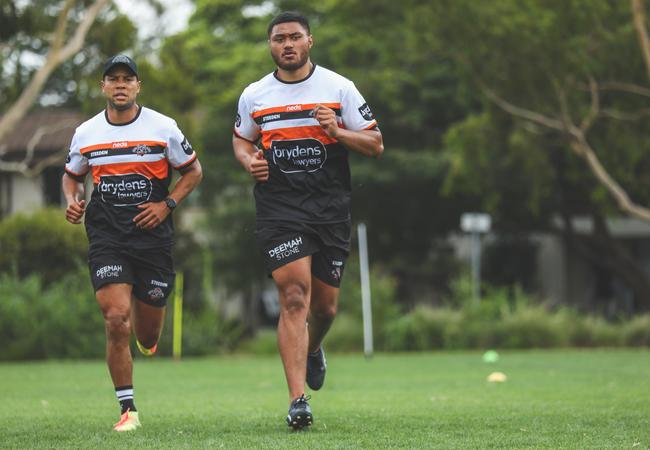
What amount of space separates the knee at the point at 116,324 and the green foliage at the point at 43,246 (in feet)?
→ 61.1

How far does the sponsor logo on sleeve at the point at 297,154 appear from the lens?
24.7ft

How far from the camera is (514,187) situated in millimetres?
33406

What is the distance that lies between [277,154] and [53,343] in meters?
16.4

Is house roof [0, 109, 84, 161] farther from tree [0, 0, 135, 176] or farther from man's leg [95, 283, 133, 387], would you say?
man's leg [95, 283, 133, 387]

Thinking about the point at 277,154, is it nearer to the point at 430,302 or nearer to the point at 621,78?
the point at 621,78

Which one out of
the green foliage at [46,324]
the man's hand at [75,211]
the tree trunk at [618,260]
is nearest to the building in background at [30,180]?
the tree trunk at [618,260]

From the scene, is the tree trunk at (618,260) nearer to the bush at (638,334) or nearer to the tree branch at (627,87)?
the bush at (638,334)

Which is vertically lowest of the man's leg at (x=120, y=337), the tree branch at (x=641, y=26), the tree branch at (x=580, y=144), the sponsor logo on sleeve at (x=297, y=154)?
the man's leg at (x=120, y=337)

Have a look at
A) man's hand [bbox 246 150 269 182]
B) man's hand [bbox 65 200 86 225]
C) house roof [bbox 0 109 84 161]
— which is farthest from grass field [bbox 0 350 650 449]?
house roof [bbox 0 109 84 161]

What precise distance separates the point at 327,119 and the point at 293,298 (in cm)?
109

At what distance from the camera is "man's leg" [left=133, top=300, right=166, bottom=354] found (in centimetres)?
805

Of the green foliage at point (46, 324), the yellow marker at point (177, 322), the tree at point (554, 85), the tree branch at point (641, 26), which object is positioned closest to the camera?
the tree branch at point (641, 26)

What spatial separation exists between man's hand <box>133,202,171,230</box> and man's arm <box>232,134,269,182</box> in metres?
0.58

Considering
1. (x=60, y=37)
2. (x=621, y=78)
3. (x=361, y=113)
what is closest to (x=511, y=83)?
(x=621, y=78)
